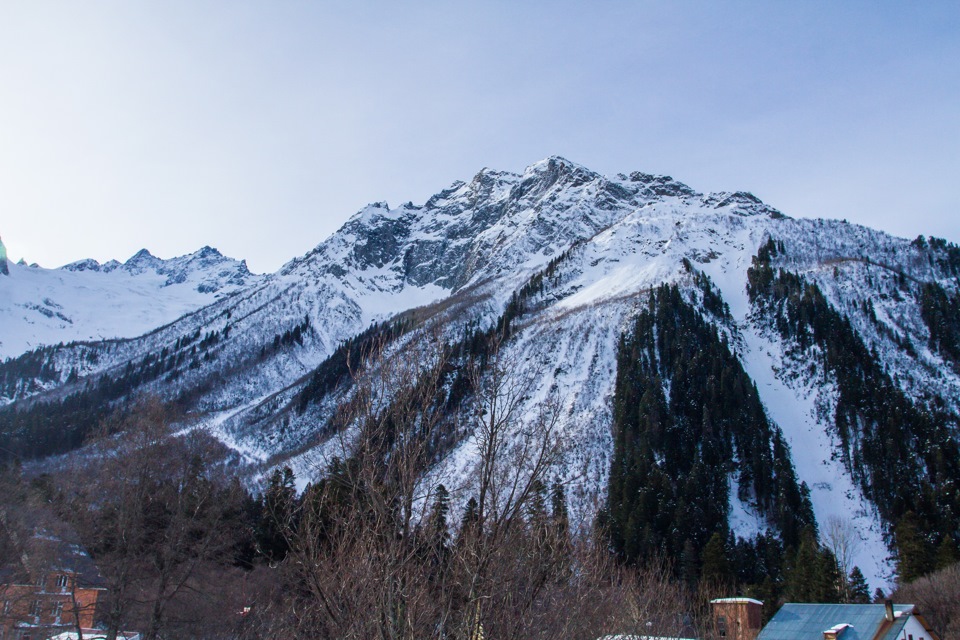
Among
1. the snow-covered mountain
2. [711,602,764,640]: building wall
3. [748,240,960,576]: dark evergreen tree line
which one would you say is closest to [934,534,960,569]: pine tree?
[748,240,960,576]: dark evergreen tree line

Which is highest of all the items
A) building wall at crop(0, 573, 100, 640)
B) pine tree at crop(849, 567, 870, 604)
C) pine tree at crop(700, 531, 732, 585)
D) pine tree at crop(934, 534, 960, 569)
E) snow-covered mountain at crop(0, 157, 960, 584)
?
snow-covered mountain at crop(0, 157, 960, 584)

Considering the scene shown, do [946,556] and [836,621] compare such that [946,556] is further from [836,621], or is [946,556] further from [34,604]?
[34,604]

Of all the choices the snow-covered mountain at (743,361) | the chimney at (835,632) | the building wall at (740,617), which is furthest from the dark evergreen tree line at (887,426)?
the chimney at (835,632)

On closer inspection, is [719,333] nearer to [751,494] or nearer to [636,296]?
[636,296]

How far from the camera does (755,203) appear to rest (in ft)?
564

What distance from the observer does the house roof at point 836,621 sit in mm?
36250

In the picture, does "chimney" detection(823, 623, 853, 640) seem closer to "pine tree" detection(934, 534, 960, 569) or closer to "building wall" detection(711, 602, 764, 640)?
"building wall" detection(711, 602, 764, 640)

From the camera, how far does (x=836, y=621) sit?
126 feet

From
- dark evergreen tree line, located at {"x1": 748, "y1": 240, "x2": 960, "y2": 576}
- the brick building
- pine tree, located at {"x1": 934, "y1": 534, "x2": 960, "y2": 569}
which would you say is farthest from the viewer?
dark evergreen tree line, located at {"x1": 748, "y1": 240, "x2": 960, "y2": 576}

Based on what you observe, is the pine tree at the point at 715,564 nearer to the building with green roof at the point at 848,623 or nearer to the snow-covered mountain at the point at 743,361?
the building with green roof at the point at 848,623

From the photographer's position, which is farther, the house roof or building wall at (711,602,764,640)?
building wall at (711,602,764,640)

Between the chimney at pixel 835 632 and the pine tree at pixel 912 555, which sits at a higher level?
the pine tree at pixel 912 555

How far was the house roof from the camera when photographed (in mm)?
36250

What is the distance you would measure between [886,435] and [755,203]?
379 ft
